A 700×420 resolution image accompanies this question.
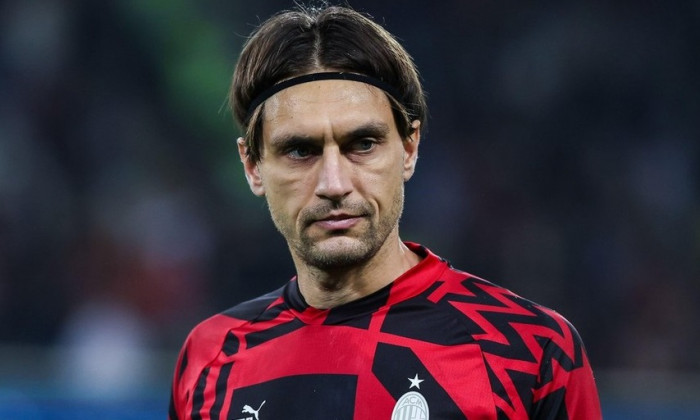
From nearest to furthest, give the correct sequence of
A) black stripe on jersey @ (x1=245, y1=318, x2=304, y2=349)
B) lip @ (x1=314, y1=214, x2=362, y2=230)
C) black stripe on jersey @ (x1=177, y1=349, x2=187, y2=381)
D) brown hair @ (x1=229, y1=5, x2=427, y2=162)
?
1. lip @ (x1=314, y1=214, x2=362, y2=230)
2. brown hair @ (x1=229, y1=5, x2=427, y2=162)
3. black stripe on jersey @ (x1=245, y1=318, x2=304, y2=349)
4. black stripe on jersey @ (x1=177, y1=349, x2=187, y2=381)

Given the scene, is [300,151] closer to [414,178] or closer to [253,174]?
[253,174]

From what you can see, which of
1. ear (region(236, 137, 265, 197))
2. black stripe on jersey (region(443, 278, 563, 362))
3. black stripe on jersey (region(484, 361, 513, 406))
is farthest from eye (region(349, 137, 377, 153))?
black stripe on jersey (region(484, 361, 513, 406))

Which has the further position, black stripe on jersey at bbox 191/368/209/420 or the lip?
black stripe on jersey at bbox 191/368/209/420

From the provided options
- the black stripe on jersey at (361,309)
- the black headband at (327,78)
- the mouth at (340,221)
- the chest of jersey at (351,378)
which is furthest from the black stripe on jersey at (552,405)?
the black headband at (327,78)

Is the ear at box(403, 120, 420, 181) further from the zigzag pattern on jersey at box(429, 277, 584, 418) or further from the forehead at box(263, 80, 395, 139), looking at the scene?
the zigzag pattern on jersey at box(429, 277, 584, 418)

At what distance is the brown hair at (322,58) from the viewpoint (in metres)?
2.62

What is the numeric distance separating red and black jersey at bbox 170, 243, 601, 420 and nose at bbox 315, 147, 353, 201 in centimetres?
33

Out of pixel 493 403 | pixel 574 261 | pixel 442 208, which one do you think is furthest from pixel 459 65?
pixel 493 403

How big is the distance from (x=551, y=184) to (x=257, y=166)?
4959 millimetres

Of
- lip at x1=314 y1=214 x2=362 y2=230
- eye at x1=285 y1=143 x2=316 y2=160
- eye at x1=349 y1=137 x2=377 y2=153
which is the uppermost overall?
eye at x1=349 y1=137 x2=377 y2=153

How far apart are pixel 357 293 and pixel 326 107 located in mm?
498

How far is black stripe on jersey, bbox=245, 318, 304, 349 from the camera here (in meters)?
2.72

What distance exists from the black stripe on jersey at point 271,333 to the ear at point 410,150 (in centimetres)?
49

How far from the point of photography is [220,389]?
2.73 m
